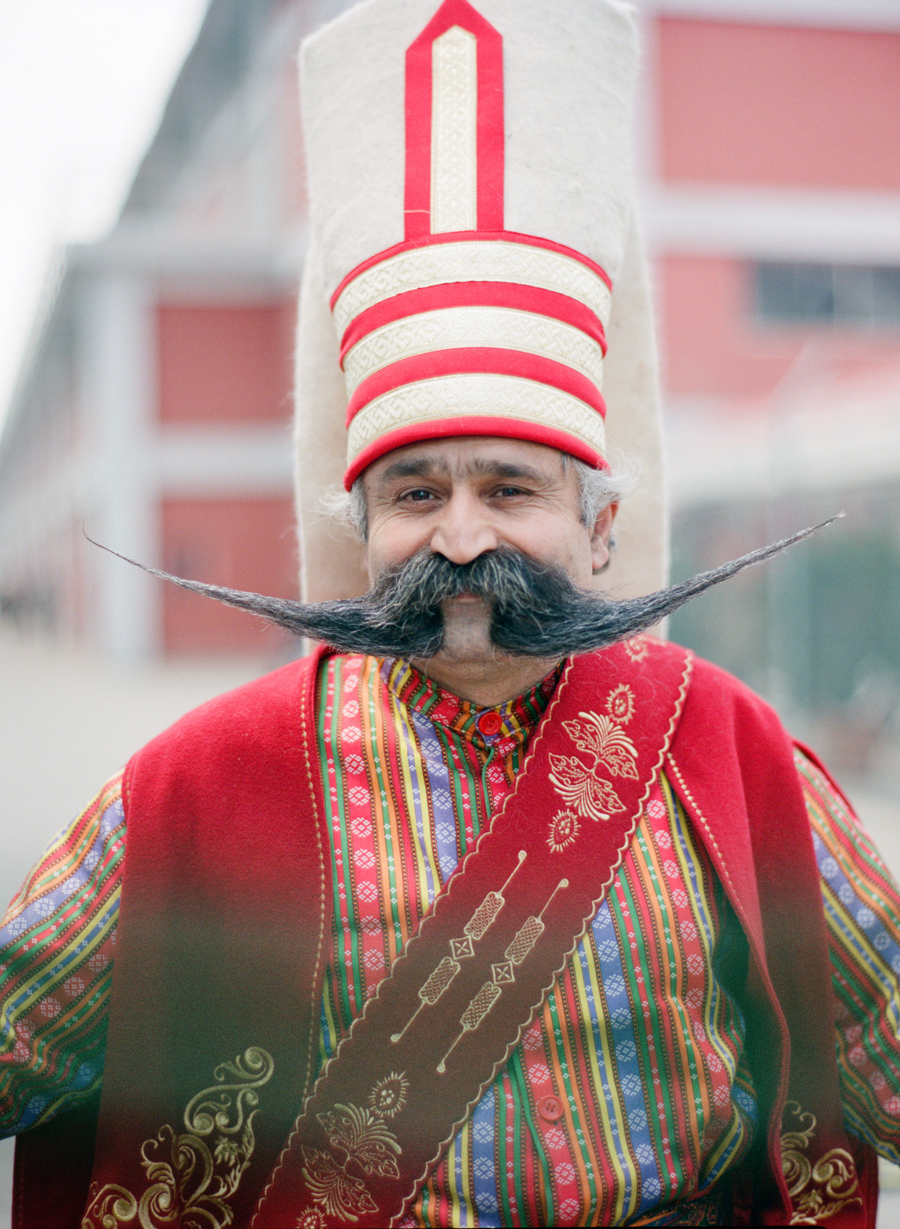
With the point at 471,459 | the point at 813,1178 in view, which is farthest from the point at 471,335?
the point at 813,1178

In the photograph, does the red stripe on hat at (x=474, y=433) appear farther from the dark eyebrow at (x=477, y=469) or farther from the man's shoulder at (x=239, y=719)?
the man's shoulder at (x=239, y=719)

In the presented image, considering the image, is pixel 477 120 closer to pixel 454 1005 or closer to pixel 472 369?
pixel 472 369

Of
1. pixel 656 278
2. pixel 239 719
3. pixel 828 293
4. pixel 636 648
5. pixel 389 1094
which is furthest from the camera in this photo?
pixel 828 293

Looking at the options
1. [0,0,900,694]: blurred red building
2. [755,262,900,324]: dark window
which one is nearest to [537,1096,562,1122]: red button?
[0,0,900,694]: blurred red building

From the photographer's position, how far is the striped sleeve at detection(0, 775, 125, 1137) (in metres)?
1.42

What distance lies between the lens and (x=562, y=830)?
1.46 meters

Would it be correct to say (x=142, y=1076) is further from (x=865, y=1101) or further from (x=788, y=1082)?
(x=865, y=1101)

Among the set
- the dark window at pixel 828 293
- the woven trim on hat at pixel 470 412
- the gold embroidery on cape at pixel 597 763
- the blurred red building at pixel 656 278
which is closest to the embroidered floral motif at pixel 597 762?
the gold embroidery on cape at pixel 597 763

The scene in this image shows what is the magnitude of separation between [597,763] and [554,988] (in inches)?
12.2

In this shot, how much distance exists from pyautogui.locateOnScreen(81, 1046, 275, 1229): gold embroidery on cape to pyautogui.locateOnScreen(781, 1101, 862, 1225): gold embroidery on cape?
0.77m

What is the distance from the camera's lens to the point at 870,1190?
5.38ft

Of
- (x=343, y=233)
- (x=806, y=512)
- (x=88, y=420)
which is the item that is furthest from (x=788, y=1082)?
(x=88, y=420)

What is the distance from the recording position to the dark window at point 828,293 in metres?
13.9

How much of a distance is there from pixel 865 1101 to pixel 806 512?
16.2ft
